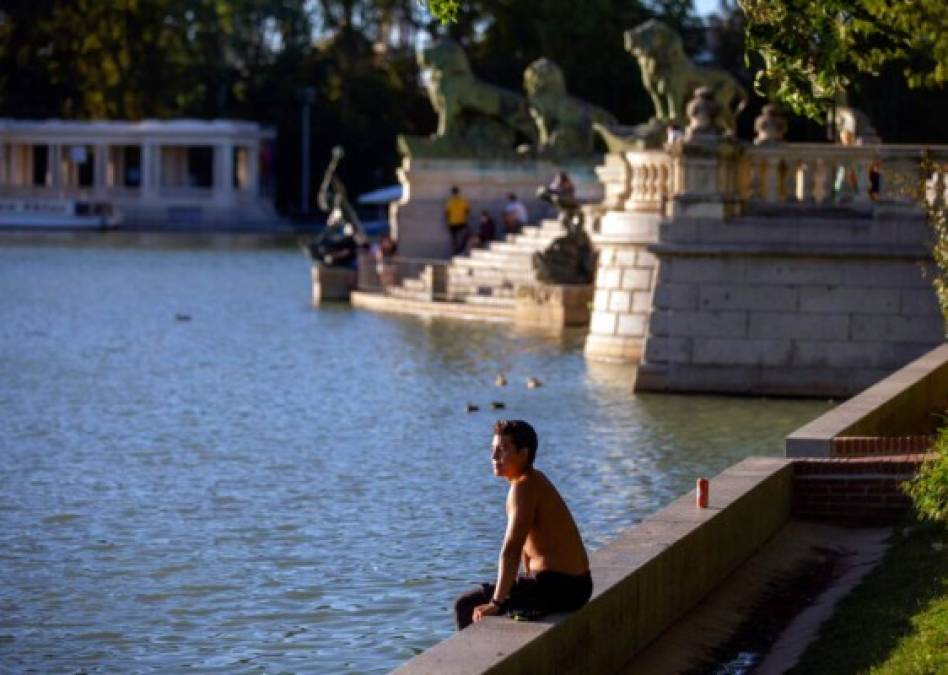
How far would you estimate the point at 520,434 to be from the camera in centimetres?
1048

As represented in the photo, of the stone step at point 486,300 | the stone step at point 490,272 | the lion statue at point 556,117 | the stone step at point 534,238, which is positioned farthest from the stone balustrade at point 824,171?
the lion statue at point 556,117

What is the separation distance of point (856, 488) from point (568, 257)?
23034mm

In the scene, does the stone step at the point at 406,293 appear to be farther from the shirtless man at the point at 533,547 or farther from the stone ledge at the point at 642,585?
the shirtless man at the point at 533,547

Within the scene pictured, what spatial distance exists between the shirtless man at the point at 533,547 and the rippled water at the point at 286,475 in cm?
283

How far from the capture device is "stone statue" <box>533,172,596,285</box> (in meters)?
38.2

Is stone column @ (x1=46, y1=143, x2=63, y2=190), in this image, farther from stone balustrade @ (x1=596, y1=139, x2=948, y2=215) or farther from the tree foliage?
the tree foliage

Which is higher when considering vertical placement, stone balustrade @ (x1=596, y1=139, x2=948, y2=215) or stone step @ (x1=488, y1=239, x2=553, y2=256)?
stone balustrade @ (x1=596, y1=139, x2=948, y2=215)

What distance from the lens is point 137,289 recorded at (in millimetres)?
52844

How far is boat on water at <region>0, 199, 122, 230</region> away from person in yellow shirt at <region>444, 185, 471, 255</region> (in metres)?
49.3

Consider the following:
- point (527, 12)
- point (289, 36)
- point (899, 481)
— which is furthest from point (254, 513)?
point (289, 36)

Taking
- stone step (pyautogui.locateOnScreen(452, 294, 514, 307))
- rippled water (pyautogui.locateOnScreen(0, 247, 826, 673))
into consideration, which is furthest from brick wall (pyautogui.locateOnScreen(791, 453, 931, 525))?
stone step (pyautogui.locateOnScreen(452, 294, 514, 307))

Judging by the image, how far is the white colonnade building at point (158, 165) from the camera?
4149 inches

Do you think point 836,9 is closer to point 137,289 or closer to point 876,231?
point 876,231

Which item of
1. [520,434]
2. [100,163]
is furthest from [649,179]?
[100,163]
